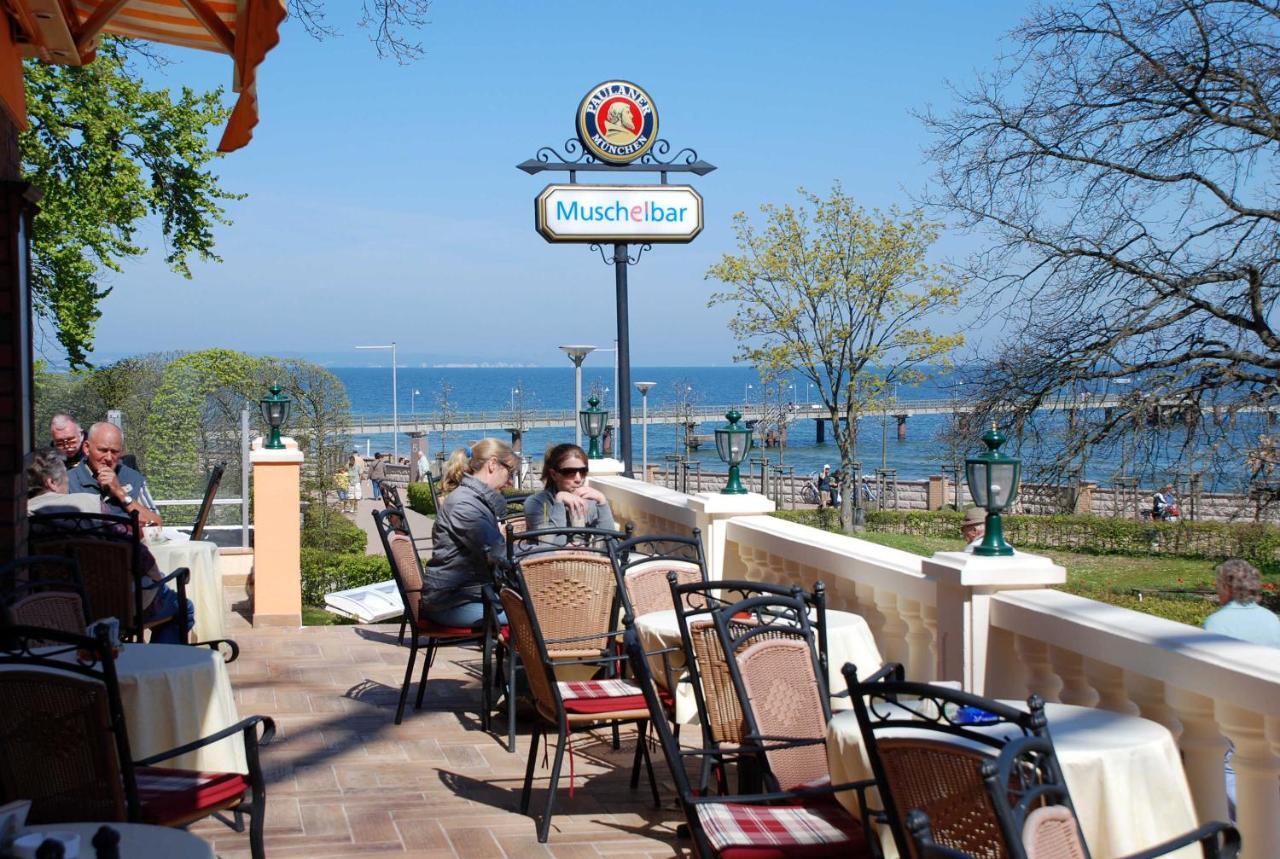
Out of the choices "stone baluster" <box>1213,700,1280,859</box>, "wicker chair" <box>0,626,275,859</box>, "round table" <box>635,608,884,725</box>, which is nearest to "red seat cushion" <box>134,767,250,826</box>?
"wicker chair" <box>0,626,275,859</box>

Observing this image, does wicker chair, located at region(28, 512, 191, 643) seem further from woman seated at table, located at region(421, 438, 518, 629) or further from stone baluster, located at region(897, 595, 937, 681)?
stone baluster, located at region(897, 595, 937, 681)

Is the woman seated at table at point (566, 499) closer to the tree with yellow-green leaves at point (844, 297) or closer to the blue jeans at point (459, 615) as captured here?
the blue jeans at point (459, 615)

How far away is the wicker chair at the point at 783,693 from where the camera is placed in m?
3.88

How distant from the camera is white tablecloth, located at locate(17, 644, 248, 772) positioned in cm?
414

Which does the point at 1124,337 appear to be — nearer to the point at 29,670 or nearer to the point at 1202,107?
the point at 1202,107

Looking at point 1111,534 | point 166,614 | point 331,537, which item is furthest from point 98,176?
point 1111,534

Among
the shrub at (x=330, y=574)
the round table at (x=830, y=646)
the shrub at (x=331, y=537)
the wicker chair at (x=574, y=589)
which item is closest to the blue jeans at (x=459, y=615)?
the wicker chair at (x=574, y=589)

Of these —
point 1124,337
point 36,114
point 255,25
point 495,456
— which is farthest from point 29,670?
point 36,114

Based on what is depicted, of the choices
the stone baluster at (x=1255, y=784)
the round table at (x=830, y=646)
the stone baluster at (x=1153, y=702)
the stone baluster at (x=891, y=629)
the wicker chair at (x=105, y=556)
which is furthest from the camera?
the wicker chair at (x=105, y=556)

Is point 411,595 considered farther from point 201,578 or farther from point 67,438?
point 67,438

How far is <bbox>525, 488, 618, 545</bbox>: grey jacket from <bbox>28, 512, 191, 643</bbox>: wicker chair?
2.24 metres

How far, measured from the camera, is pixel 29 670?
3135 millimetres

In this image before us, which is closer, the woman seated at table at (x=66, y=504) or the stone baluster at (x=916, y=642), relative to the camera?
the stone baluster at (x=916, y=642)

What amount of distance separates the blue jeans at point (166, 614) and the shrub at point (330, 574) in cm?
574
